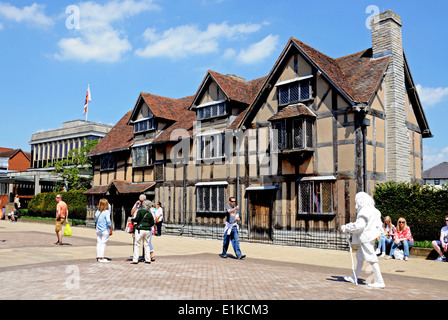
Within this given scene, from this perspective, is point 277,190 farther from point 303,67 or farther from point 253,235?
point 303,67

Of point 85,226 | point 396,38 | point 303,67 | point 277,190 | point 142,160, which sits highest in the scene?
point 396,38

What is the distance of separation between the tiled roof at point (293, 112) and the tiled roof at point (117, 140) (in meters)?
13.2

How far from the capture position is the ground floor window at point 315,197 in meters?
17.8

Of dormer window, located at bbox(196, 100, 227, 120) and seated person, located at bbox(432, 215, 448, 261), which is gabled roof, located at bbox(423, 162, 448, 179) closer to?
dormer window, located at bbox(196, 100, 227, 120)

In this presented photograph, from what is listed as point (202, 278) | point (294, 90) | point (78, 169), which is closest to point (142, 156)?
point (294, 90)

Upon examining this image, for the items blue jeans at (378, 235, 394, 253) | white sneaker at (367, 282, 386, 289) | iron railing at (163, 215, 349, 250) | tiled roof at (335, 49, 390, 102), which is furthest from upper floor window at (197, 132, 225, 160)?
white sneaker at (367, 282, 386, 289)

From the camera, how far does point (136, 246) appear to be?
11344 millimetres

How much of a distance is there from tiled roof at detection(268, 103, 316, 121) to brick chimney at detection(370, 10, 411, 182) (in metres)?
3.91

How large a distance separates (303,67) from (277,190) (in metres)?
5.85

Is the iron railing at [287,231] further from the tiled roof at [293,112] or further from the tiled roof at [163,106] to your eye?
the tiled roof at [163,106]

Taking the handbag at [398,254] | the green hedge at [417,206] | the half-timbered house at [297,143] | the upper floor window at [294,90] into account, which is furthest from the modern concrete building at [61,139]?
the handbag at [398,254]
